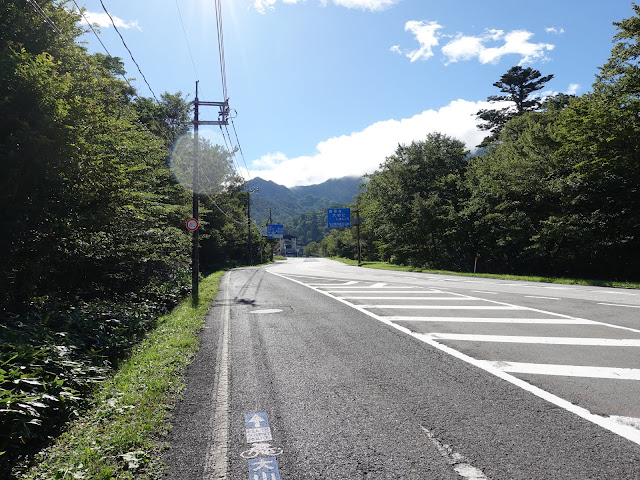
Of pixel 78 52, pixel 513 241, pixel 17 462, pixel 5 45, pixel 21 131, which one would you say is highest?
pixel 78 52

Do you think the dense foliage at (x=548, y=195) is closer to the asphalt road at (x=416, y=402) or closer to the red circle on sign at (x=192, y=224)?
the asphalt road at (x=416, y=402)

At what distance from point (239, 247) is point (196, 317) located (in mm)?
50184

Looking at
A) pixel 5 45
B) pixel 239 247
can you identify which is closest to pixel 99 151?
pixel 5 45

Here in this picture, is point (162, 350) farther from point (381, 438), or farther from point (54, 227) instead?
point (381, 438)

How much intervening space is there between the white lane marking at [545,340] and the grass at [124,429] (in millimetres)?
4385

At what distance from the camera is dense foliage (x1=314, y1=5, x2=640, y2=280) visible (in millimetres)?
19797

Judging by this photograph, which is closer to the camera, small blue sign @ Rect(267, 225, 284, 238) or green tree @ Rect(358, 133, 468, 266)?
green tree @ Rect(358, 133, 468, 266)

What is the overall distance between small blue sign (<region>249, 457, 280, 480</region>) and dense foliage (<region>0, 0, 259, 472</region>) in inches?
77.8

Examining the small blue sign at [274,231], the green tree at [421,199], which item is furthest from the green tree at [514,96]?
the small blue sign at [274,231]

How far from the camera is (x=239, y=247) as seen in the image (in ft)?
192

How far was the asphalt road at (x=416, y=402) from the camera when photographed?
274 centimetres

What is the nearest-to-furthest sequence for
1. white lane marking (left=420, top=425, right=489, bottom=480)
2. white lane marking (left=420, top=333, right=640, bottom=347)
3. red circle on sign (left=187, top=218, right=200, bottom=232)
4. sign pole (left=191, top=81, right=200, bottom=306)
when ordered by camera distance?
white lane marking (left=420, top=425, right=489, bottom=480)
white lane marking (left=420, top=333, right=640, bottom=347)
sign pole (left=191, top=81, right=200, bottom=306)
red circle on sign (left=187, top=218, right=200, bottom=232)

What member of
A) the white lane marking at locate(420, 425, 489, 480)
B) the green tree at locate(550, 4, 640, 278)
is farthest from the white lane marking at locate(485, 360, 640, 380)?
the green tree at locate(550, 4, 640, 278)

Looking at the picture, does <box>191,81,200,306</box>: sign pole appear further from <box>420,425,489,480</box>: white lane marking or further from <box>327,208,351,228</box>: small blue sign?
<box>327,208,351,228</box>: small blue sign
